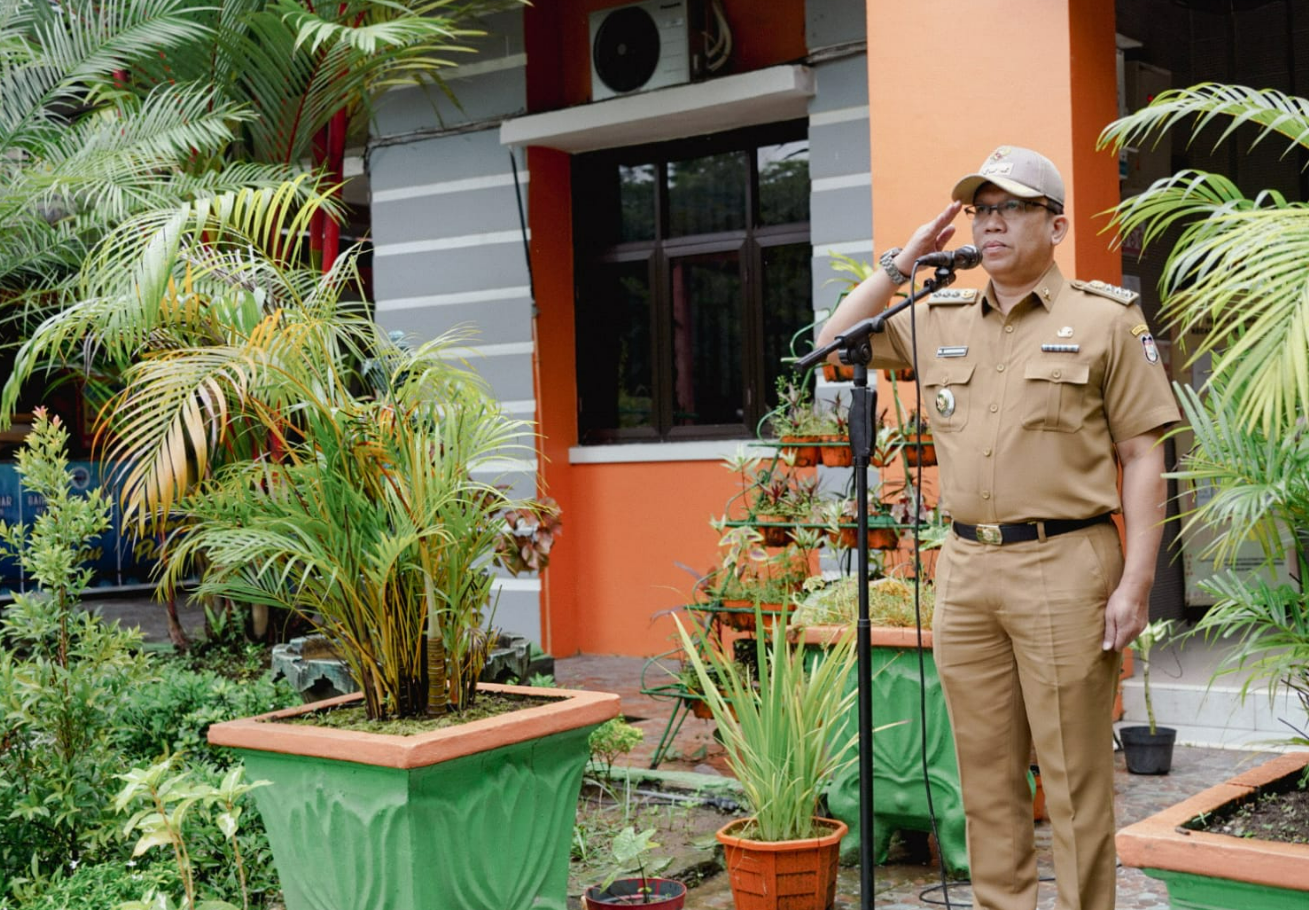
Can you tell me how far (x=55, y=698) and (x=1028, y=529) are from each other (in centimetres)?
269

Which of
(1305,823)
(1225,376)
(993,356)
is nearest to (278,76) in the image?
(993,356)

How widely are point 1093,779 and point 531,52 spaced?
6228 millimetres

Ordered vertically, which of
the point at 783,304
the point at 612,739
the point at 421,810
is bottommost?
the point at 612,739

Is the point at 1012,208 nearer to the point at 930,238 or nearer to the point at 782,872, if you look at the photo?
the point at 930,238

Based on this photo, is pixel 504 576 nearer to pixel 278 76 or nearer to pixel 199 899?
pixel 278 76

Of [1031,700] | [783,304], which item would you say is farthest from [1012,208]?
[783,304]

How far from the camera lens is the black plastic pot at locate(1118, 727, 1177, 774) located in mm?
5207

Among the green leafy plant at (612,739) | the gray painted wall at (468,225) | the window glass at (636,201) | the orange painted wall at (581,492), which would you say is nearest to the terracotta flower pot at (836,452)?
the green leafy plant at (612,739)

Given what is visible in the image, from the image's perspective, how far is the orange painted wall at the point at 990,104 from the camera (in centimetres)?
545

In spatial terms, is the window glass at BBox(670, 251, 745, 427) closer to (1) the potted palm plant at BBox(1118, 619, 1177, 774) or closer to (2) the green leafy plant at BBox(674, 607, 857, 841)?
(1) the potted palm plant at BBox(1118, 619, 1177, 774)

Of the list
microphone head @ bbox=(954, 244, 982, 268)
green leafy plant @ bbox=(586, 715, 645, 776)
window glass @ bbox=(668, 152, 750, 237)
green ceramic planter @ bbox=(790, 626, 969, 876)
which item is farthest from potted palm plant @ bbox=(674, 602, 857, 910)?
window glass @ bbox=(668, 152, 750, 237)

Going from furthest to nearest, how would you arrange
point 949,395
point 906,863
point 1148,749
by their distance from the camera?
point 1148,749
point 906,863
point 949,395

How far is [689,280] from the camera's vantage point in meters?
8.21

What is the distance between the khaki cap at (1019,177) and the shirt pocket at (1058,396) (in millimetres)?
382
